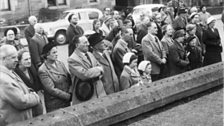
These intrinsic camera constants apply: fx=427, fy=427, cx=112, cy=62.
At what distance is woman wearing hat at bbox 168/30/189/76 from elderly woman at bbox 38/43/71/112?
2585mm

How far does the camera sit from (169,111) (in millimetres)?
5145

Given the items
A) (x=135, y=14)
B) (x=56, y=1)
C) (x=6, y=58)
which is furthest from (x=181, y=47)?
(x=56, y=1)

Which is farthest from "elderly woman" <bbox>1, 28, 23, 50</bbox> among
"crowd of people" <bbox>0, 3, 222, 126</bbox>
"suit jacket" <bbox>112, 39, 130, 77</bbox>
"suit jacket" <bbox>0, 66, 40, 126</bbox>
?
"suit jacket" <bbox>0, 66, 40, 126</bbox>

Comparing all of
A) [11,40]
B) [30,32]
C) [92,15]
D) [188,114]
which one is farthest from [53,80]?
[92,15]

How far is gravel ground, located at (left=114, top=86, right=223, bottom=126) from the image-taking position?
4.79 m

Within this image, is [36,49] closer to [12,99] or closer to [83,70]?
[83,70]

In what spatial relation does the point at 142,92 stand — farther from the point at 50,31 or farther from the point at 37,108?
the point at 50,31

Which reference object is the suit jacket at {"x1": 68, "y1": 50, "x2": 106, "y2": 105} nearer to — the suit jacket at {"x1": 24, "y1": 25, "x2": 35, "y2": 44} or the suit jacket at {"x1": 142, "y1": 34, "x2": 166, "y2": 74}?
the suit jacket at {"x1": 142, "y1": 34, "x2": 166, "y2": 74}

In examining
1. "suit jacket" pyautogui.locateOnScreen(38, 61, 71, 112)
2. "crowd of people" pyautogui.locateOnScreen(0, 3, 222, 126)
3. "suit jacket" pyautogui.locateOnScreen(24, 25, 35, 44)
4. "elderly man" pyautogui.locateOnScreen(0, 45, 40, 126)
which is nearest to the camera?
"elderly man" pyautogui.locateOnScreen(0, 45, 40, 126)

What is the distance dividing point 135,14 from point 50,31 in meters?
5.46

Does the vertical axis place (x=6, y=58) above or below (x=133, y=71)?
above

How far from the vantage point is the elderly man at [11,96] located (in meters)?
4.73

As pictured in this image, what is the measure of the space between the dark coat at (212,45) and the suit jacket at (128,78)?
9.67ft

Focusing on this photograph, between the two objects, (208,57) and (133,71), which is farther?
(208,57)
